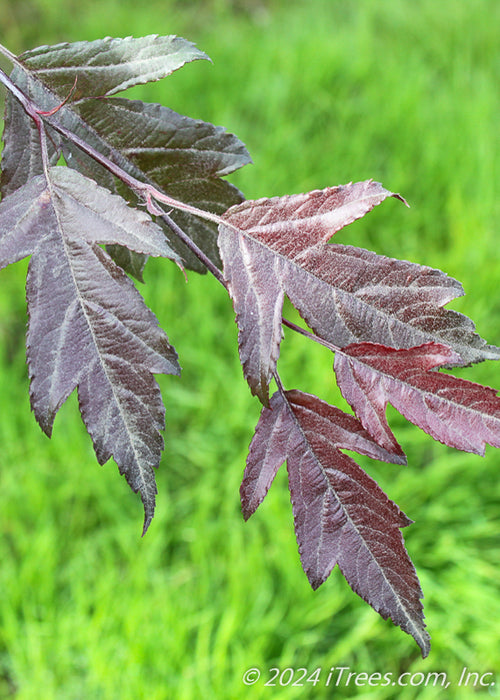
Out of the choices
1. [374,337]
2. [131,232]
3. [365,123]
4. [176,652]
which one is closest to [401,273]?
[374,337]

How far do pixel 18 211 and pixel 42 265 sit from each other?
0.11 ft

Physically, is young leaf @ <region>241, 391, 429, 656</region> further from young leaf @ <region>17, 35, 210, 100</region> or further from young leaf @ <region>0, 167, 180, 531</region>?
young leaf @ <region>17, 35, 210, 100</region>

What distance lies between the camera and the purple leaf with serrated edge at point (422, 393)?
35 centimetres

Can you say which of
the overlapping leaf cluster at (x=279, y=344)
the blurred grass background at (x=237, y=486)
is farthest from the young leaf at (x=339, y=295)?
the blurred grass background at (x=237, y=486)

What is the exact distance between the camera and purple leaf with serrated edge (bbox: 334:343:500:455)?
13.6 inches

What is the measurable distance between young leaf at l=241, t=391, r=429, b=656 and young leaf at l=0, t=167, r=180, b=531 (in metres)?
0.07

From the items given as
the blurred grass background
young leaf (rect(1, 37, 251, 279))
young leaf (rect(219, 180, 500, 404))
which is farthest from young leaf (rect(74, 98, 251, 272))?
the blurred grass background

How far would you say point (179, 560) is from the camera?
1804mm

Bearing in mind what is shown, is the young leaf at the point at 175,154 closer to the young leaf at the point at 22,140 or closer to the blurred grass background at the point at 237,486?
the young leaf at the point at 22,140

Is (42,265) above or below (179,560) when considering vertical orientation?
above

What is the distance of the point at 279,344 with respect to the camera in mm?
351

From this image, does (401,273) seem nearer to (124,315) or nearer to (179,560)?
(124,315)

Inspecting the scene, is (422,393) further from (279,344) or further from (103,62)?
(103,62)

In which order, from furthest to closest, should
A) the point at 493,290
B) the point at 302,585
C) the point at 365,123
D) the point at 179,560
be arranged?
the point at 365,123 → the point at 493,290 → the point at 179,560 → the point at 302,585
